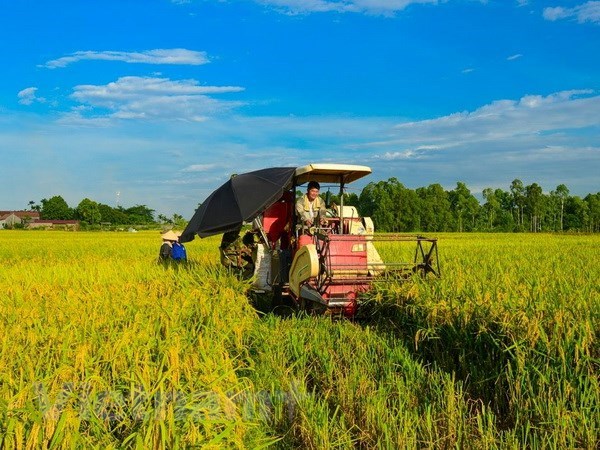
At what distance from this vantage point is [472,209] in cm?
8525

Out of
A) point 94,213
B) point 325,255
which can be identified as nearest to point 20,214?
point 94,213

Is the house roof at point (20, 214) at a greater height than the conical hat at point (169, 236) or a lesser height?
greater

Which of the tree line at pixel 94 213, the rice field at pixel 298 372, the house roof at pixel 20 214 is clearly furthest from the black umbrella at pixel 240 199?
the house roof at pixel 20 214

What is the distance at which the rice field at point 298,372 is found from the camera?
3184mm

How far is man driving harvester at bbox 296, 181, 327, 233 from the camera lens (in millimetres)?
8492

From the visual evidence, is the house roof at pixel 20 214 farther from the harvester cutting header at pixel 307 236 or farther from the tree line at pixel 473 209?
the harvester cutting header at pixel 307 236

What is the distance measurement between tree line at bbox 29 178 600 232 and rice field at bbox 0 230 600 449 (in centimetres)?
6478

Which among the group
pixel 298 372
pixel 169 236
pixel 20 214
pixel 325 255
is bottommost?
pixel 298 372

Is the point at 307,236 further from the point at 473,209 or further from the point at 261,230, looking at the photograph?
the point at 473,209

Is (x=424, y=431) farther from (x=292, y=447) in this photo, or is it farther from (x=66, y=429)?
(x=66, y=429)

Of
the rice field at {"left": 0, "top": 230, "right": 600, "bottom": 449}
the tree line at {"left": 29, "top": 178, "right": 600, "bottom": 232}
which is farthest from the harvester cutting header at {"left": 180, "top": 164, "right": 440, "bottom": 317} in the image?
the tree line at {"left": 29, "top": 178, "right": 600, "bottom": 232}

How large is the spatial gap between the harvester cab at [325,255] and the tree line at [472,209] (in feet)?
202

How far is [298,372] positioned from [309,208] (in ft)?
13.2

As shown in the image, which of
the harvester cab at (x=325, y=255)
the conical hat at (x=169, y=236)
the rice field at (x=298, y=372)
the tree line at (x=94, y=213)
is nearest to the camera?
the rice field at (x=298, y=372)
